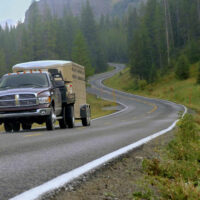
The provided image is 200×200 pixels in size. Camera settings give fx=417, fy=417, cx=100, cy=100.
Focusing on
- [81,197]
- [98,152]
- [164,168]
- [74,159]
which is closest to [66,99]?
[98,152]

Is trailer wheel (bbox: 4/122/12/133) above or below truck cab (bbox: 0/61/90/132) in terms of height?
below

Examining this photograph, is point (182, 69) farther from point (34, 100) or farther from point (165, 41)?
point (34, 100)

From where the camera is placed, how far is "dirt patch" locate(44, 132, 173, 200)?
13.8ft

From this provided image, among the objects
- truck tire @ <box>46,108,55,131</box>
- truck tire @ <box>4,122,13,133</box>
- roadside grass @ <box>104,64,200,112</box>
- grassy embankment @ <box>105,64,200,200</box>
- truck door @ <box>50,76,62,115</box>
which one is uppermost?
grassy embankment @ <box>105,64,200,200</box>

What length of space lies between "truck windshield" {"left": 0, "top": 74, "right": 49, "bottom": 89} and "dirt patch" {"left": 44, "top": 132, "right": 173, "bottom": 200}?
8.35m

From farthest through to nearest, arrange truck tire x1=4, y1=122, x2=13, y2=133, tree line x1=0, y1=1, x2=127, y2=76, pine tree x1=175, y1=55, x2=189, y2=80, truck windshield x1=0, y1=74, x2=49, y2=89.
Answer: tree line x1=0, y1=1, x2=127, y2=76
pine tree x1=175, y1=55, x2=189, y2=80
truck tire x1=4, y1=122, x2=13, y2=133
truck windshield x1=0, y1=74, x2=49, y2=89

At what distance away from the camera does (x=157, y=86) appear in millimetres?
76625

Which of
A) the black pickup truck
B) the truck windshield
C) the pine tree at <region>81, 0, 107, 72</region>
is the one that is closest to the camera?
the black pickup truck

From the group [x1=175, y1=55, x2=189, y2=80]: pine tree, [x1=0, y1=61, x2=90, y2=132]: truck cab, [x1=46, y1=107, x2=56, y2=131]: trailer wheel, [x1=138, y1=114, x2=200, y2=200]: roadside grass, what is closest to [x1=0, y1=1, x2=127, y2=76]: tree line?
[x1=175, y1=55, x2=189, y2=80]: pine tree

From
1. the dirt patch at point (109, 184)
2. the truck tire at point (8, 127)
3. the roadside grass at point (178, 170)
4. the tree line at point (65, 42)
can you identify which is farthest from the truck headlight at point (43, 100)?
the tree line at point (65, 42)

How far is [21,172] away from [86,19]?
132 m

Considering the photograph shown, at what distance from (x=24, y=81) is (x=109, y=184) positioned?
10.5 metres

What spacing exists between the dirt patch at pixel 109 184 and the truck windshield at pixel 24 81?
835 centimetres

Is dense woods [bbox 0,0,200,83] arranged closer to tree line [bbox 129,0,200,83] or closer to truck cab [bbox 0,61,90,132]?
tree line [bbox 129,0,200,83]
